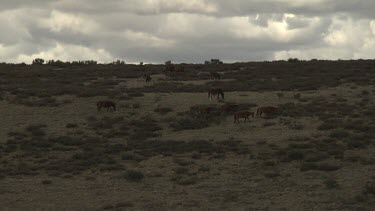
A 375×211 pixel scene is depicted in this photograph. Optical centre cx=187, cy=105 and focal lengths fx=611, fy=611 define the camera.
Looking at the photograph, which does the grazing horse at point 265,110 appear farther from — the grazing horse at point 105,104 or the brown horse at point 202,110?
the grazing horse at point 105,104

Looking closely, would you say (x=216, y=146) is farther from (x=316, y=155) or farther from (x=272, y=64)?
(x=272, y=64)

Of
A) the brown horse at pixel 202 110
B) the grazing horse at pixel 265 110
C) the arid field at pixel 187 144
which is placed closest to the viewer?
the arid field at pixel 187 144

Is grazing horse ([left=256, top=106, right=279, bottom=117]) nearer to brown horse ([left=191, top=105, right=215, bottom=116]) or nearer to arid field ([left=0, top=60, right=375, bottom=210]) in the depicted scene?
arid field ([left=0, top=60, right=375, bottom=210])

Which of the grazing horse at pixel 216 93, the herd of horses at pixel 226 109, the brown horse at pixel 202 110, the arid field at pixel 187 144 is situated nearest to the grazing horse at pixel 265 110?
the herd of horses at pixel 226 109

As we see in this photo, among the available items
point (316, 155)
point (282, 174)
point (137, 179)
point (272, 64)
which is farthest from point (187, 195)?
point (272, 64)

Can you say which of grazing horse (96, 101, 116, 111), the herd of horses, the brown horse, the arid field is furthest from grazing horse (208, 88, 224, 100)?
grazing horse (96, 101, 116, 111)

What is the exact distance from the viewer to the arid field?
57.3 ft

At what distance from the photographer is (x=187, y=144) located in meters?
23.9

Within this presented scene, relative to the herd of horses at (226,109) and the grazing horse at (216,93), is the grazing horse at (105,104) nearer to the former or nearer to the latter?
the herd of horses at (226,109)

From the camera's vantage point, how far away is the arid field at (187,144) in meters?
17.5

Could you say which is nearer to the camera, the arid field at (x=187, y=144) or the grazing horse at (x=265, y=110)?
the arid field at (x=187, y=144)

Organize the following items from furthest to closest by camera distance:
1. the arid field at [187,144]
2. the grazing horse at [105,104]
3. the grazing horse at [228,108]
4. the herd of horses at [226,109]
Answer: the grazing horse at [105,104] → the grazing horse at [228,108] → the herd of horses at [226,109] → the arid field at [187,144]

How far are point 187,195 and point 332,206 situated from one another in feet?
13.5

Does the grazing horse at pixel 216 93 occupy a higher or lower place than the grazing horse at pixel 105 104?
higher
